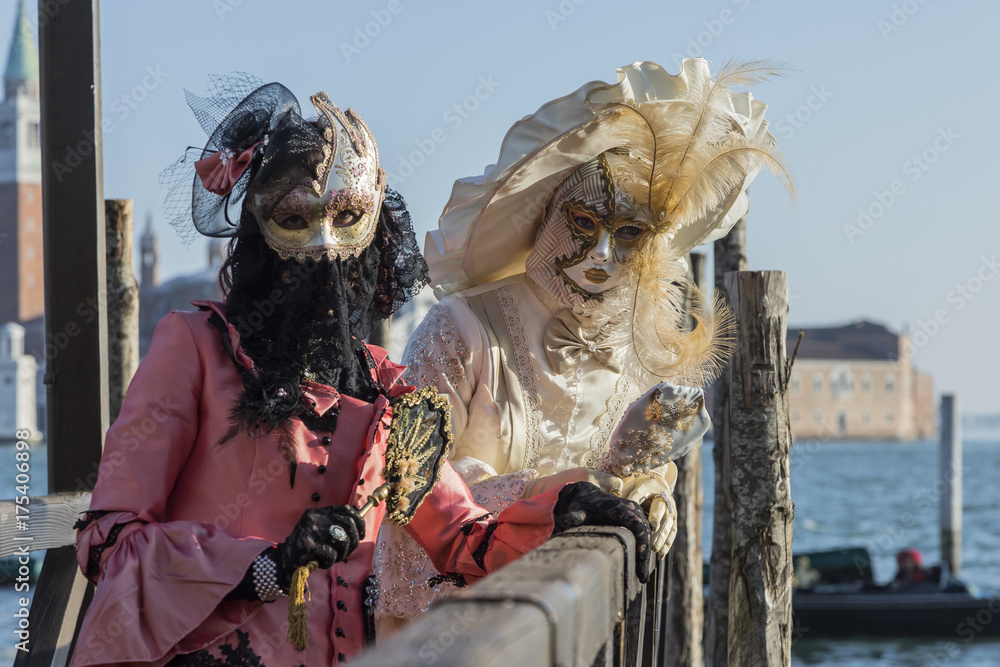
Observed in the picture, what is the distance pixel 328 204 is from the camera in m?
2.27

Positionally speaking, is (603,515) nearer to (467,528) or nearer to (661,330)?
(467,528)

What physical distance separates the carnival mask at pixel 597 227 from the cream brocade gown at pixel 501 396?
6.3 inches

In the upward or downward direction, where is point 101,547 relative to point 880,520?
upward

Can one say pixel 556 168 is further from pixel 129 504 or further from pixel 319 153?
pixel 129 504

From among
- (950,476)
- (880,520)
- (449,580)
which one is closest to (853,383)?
(880,520)

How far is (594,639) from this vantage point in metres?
1.73

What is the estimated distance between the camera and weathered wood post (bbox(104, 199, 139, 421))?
498 centimetres

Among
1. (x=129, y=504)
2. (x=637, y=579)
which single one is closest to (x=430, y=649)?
(x=129, y=504)

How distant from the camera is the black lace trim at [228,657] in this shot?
202cm

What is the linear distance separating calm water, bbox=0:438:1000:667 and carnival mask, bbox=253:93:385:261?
6.16 m

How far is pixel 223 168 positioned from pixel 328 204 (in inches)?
9.3

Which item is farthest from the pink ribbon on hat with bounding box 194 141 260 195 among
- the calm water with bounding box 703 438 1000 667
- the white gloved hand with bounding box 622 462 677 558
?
the calm water with bounding box 703 438 1000 667

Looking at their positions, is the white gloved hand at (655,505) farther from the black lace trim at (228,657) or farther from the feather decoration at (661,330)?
the black lace trim at (228,657)

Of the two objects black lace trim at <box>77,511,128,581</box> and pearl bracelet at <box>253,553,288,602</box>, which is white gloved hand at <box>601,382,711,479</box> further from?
black lace trim at <box>77,511,128,581</box>
